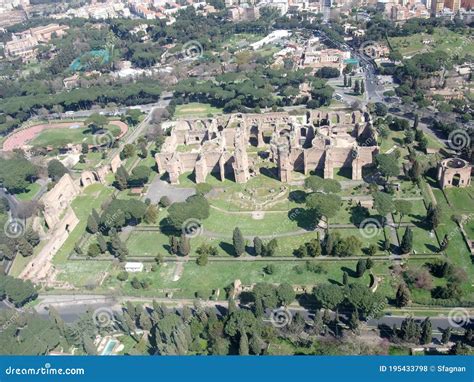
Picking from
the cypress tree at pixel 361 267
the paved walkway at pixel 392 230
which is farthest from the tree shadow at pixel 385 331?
the paved walkway at pixel 392 230

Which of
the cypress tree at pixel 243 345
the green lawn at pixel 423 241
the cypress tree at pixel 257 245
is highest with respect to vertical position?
the cypress tree at pixel 243 345

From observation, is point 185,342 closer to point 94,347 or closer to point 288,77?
point 94,347

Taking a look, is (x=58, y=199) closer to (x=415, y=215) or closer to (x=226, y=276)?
(x=226, y=276)

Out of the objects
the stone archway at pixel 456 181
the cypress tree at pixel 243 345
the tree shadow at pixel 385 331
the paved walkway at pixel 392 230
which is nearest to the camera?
the cypress tree at pixel 243 345

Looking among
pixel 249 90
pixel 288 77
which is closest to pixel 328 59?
pixel 288 77

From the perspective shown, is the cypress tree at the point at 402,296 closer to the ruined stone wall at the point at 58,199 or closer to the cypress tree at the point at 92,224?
the cypress tree at the point at 92,224

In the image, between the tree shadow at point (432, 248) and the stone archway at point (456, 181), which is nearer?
the tree shadow at point (432, 248)
